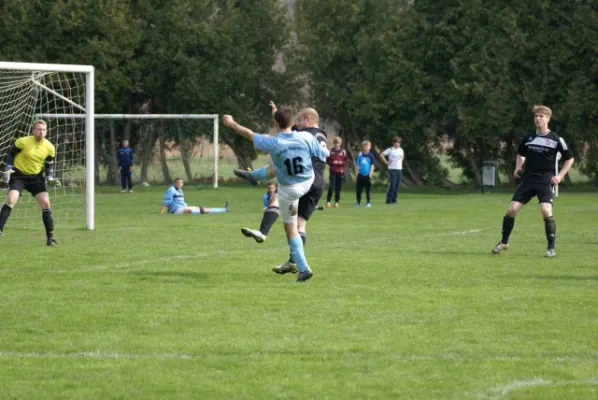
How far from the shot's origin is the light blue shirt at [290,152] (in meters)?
12.9

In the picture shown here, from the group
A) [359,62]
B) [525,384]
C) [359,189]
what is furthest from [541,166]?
[359,62]

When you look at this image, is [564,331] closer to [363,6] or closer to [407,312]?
[407,312]

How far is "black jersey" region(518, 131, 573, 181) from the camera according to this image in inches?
640

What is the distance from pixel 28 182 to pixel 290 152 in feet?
22.3

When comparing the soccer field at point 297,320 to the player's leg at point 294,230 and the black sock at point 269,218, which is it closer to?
the player's leg at point 294,230

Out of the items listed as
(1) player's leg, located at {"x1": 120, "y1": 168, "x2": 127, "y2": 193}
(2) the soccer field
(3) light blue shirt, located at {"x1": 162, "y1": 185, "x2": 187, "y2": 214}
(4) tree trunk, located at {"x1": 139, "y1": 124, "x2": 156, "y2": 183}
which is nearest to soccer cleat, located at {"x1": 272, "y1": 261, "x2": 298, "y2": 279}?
(2) the soccer field

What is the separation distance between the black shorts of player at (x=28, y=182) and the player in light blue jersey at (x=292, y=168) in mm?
6242

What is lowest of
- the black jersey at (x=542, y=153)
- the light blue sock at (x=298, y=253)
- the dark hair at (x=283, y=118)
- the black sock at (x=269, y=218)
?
the light blue sock at (x=298, y=253)

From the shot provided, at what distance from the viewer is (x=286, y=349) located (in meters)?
9.07

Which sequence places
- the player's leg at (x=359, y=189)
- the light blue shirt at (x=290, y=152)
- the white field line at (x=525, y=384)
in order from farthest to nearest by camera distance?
the player's leg at (x=359, y=189), the light blue shirt at (x=290, y=152), the white field line at (x=525, y=384)

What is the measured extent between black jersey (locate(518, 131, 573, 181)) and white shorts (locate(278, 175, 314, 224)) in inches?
173

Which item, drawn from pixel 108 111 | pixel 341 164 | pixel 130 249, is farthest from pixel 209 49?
pixel 130 249

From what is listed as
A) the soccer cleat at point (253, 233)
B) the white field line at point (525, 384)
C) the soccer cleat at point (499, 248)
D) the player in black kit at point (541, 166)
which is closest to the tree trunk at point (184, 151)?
the soccer cleat at point (499, 248)

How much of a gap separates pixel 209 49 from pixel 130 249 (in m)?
34.7
